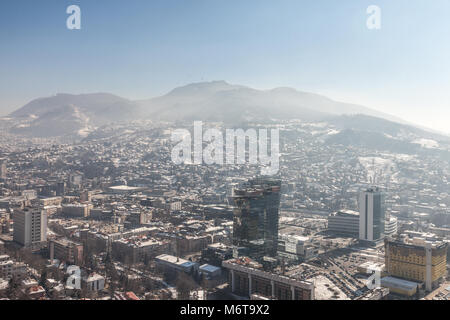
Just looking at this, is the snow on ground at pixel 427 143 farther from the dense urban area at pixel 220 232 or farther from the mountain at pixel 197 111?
the dense urban area at pixel 220 232

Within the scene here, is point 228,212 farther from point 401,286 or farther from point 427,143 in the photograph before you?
point 427,143

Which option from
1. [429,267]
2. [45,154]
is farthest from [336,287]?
[45,154]

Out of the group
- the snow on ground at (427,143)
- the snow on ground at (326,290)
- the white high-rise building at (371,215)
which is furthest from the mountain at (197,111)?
the snow on ground at (326,290)

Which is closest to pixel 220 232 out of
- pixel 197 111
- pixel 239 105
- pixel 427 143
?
pixel 427 143

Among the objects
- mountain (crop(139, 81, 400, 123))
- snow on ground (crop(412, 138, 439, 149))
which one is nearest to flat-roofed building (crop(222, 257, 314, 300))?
snow on ground (crop(412, 138, 439, 149))

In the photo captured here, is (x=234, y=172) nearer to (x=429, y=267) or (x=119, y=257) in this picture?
(x=119, y=257)

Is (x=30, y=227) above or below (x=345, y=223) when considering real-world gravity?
above
